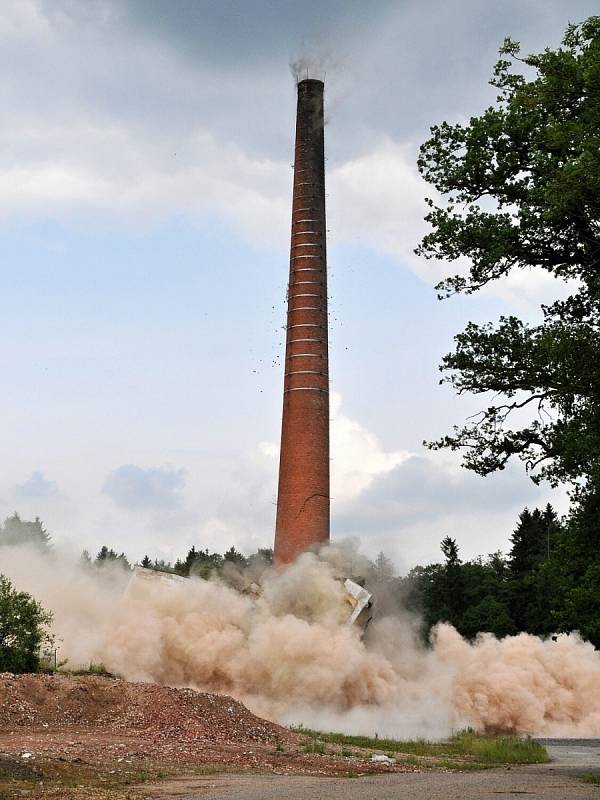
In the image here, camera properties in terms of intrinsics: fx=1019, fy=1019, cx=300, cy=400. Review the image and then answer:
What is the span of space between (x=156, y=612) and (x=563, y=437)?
86.2 ft

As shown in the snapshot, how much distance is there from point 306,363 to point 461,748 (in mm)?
19939

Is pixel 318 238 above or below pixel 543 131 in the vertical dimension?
above

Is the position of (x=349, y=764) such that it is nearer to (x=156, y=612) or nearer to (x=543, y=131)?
(x=543, y=131)

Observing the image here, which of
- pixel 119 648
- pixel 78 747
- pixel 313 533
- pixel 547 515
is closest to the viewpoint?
pixel 78 747

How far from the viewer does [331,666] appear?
40.0 m

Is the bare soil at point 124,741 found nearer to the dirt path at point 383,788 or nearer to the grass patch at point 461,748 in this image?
the dirt path at point 383,788

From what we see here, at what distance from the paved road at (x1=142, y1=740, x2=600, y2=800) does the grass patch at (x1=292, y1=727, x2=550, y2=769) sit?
4.18 m

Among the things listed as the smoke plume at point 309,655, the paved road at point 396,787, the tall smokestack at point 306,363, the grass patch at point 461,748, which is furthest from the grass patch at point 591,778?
the tall smokestack at point 306,363

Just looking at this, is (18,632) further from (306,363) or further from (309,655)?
(306,363)

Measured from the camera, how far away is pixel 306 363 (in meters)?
45.7

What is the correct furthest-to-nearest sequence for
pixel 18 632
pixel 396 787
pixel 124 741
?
pixel 18 632 < pixel 124 741 < pixel 396 787

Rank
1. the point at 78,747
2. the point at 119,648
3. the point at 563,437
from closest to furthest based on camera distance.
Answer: the point at 563,437 → the point at 78,747 → the point at 119,648

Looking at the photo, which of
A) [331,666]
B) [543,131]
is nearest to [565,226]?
[543,131]

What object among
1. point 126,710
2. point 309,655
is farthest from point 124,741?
point 309,655
